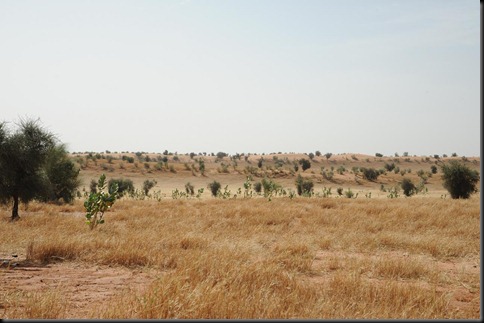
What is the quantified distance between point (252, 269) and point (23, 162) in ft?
52.1

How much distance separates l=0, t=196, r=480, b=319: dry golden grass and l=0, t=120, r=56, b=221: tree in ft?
12.1

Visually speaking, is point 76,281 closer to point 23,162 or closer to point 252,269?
point 252,269

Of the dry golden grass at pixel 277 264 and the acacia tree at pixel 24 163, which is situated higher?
the acacia tree at pixel 24 163

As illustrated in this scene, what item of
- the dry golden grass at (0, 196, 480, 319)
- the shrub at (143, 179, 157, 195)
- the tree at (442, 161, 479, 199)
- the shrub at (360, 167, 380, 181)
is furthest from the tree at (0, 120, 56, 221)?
the shrub at (360, 167, 380, 181)

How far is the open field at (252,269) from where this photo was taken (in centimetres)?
528

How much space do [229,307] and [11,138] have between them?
57.8ft

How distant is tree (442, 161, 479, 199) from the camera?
34.2 metres

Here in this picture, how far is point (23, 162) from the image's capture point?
18625 millimetres

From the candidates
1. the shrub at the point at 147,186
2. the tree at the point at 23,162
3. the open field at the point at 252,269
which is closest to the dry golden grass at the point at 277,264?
the open field at the point at 252,269

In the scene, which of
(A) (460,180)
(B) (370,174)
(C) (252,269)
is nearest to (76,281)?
(C) (252,269)

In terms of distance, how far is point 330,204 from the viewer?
22.6 meters

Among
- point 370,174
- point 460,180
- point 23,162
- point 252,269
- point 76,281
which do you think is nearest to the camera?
point 252,269

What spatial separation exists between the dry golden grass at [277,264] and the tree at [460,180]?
18.7 metres

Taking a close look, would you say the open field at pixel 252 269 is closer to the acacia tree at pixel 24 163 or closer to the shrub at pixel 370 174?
the acacia tree at pixel 24 163
